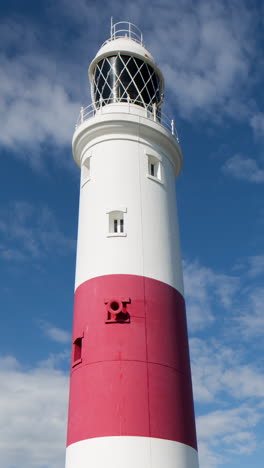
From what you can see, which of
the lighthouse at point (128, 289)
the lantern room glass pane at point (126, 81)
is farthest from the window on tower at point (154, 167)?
the lantern room glass pane at point (126, 81)

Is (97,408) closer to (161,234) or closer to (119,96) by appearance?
(161,234)

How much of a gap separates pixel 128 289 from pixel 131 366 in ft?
7.26

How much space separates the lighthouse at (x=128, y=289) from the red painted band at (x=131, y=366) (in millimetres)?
28

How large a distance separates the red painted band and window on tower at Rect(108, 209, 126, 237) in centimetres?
172

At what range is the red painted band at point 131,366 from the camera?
43.4 ft

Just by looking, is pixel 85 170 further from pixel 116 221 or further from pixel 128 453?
pixel 128 453

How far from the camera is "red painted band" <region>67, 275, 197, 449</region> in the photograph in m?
13.2

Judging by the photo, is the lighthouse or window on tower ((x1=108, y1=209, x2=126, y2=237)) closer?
the lighthouse

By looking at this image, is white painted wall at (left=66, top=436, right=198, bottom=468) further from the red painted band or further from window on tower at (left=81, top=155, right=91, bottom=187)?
window on tower at (left=81, top=155, right=91, bottom=187)

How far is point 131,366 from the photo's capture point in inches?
541

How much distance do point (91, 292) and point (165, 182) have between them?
480 cm

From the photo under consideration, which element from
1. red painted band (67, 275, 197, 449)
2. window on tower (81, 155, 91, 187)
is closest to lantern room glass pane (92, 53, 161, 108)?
window on tower (81, 155, 91, 187)

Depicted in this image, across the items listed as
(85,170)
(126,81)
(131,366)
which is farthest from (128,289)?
(126,81)

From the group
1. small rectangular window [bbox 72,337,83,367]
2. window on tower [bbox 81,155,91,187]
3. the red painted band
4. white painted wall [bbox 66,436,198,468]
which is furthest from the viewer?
window on tower [bbox 81,155,91,187]
